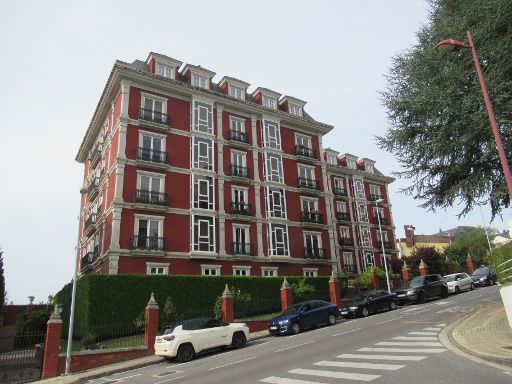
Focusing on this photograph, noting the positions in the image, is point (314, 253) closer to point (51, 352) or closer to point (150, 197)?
point (150, 197)

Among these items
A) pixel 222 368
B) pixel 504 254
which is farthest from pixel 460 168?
pixel 222 368

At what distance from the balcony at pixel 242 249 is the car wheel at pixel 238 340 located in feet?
46.6

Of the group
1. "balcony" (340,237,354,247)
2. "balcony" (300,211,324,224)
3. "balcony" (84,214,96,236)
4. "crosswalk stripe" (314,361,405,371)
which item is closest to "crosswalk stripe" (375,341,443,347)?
"crosswalk stripe" (314,361,405,371)

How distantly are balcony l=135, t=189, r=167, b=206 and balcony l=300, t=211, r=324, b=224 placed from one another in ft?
47.7

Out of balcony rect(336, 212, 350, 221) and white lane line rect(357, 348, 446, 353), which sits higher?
balcony rect(336, 212, 350, 221)

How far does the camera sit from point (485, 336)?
1212cm

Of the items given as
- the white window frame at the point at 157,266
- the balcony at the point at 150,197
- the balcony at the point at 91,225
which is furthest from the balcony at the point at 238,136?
the balcony at the point at 91,225

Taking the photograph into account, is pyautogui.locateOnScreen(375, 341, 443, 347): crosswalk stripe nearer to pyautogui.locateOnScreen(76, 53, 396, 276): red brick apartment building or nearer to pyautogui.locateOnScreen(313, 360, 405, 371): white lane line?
pyautogui.locateOnScreen(313, 360, 405, 371): white lane line

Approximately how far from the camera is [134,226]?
93.7 feet

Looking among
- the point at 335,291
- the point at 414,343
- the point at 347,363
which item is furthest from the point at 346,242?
the point at 347,363

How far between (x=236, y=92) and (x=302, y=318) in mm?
24507

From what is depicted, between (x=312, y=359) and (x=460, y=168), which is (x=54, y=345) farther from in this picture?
(x=460, y=168)

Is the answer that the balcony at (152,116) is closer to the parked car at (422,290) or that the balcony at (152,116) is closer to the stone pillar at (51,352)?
the stone pillar at (51,352)

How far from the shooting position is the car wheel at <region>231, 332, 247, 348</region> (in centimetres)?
1791
